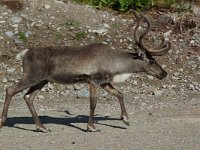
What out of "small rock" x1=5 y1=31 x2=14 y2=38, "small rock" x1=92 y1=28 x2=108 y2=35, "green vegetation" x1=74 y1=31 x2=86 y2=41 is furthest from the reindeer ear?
"small rock" x1=5 y1=31 x2=14 y2=38

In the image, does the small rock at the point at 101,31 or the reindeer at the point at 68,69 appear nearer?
the reindeer at the point at 68,69

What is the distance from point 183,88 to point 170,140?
6827mm

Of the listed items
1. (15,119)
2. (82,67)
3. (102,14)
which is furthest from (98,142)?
(102,14)

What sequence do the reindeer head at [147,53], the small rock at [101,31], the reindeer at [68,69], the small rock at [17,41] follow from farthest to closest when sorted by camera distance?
the small rock at [101,31] → the small rock at [17,41] → the reindeer head at [147,53] → the reindeer at [68,69]

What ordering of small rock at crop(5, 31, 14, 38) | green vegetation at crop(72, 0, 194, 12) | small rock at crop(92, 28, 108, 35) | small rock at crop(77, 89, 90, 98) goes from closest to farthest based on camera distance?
1. small rock at crop(77, 89, 90, 98)
2. small rock at crop(5, 31, 14, 38)
3. small rock at crop(92, 28, 108, 35)
4. green vegetation at crop(72, 0, 194, 12)

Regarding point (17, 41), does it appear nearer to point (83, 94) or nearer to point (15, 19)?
point (15, 19)

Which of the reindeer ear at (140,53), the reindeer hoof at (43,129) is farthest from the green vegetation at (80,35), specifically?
the reindeer hoof at (43,129)

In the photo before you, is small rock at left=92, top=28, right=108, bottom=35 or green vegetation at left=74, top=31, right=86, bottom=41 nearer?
green vegetation at left=74, top=31, right=86, bottom=41

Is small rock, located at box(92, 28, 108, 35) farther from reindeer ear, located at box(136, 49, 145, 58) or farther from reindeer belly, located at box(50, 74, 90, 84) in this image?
reindeer belly, located at box(50, 74, 90, 84)

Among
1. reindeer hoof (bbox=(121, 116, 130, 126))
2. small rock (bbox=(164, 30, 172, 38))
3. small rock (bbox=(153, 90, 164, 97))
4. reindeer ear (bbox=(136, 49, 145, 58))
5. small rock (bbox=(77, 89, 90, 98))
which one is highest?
reindeer ear (bbox=(136, 49, 145, 58))

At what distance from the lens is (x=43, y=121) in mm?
14438

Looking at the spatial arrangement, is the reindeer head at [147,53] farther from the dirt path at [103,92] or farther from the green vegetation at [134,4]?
the green vegetation at [134,4]

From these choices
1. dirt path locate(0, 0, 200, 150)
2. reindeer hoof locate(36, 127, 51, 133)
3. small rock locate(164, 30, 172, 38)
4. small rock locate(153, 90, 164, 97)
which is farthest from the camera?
small rock locate(164, 30, 172, 38)

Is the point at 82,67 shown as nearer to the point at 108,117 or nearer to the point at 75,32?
the point at 108,117
